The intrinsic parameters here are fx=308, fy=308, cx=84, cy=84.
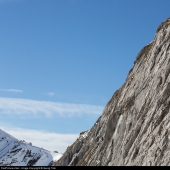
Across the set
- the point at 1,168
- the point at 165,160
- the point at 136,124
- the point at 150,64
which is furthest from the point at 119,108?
the point at 1,168

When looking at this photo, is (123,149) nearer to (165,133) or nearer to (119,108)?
(165,133)

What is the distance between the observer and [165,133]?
30.8 metres

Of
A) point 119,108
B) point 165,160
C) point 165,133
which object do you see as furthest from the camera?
point 119,108

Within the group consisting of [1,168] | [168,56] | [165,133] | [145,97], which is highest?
[168,56]

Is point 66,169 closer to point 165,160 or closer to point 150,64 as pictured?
point 165,160

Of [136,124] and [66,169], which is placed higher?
[136,124]

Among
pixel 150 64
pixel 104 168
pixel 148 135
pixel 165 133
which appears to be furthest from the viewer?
pixel 150 64

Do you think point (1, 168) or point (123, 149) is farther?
point (123, 149)

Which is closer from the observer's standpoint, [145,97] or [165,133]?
[165,133]

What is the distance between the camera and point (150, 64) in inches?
1820

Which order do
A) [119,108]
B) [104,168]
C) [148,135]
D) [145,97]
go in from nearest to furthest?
[104,168]
[148,135]
[145,97]
[119,108]

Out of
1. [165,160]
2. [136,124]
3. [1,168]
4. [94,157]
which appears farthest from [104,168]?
[94,157]

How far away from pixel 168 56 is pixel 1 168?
2941 centimetres

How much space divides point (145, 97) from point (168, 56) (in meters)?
6.23
